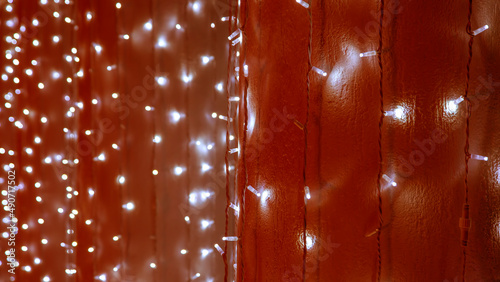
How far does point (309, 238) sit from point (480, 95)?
66 centimetres

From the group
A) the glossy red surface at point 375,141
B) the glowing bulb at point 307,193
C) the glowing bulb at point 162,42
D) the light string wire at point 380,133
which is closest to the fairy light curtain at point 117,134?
the glowing bulb at point 162,42

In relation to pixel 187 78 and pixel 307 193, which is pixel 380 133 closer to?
pixel 307 193

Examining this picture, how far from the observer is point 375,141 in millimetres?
966

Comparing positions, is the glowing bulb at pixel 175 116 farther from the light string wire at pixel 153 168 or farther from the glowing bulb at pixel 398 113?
the glowing bulb at pixel 398 113

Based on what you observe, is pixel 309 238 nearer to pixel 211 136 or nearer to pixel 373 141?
pixel 373 141

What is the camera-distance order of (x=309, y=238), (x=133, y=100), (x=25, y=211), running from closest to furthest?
(x=309, y=238) → (x=133, y=100) → (x=25, y=211)

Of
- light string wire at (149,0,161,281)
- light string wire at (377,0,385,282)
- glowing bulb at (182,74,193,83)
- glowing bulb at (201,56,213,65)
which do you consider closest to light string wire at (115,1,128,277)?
light string wire at (149,0,161,281)

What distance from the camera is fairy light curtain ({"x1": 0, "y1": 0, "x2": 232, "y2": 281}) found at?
1550mm

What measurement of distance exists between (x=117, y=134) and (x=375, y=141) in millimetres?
1170

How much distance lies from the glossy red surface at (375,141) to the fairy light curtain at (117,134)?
500 millimetres

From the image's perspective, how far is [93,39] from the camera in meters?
1.55

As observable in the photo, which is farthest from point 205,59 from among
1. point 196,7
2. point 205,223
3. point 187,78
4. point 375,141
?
point 375,141

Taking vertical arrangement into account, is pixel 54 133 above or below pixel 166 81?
below

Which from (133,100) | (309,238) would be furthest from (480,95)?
(133,100)
